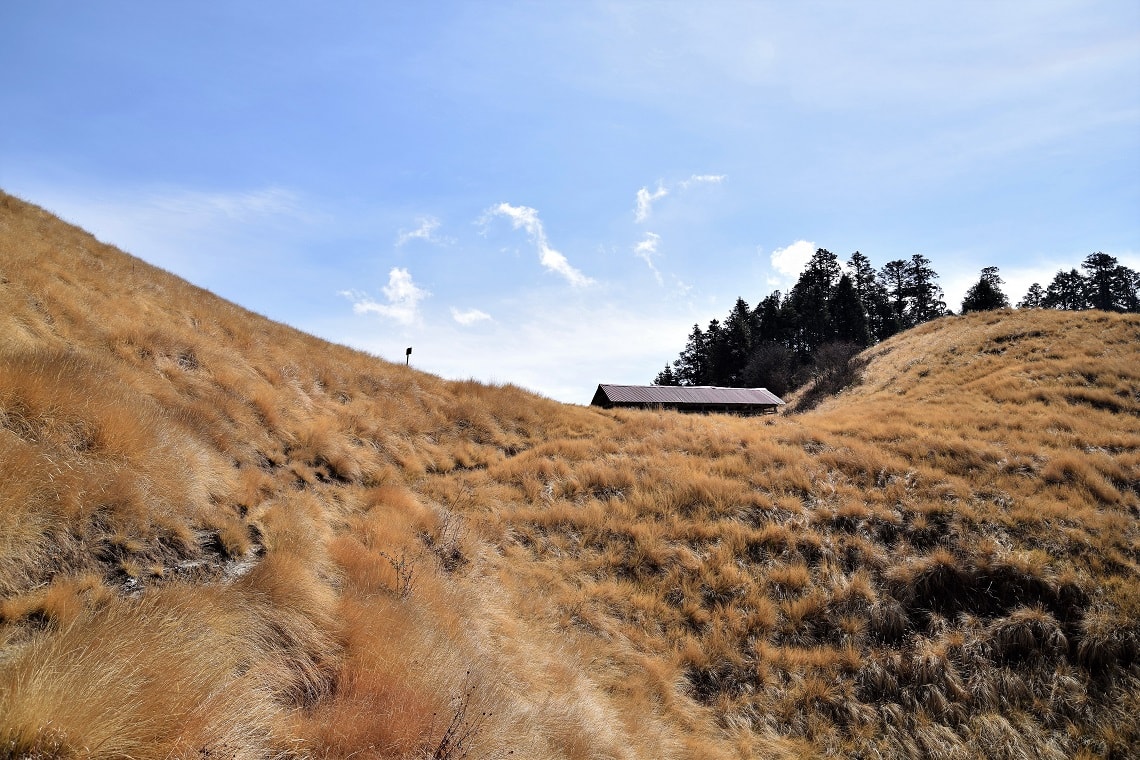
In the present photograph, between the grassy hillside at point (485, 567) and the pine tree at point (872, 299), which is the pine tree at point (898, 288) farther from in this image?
the grassy hillside at point (485, 567)

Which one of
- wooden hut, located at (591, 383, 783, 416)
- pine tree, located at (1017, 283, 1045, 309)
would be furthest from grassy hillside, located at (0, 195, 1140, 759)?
pine tree, located at (1017, 283, 1045, 309)

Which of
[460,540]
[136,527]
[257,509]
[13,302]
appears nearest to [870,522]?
[460,540]

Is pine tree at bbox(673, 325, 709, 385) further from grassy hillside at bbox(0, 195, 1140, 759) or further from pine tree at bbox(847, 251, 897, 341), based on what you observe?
grassy hillside at bbox(0, 195, 1140, 759)

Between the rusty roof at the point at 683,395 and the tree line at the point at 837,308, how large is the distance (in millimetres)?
23566

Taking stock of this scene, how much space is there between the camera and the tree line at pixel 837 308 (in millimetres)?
73425

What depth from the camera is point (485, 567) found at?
934cm

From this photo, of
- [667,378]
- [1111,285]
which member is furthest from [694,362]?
[1111,285]

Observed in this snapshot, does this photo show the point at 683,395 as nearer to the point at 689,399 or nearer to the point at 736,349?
the point at 689,399

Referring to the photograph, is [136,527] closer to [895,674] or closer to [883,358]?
[895,674]

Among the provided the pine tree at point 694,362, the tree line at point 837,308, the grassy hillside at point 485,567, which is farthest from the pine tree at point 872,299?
Answer: the grassy hillside at point 485,567

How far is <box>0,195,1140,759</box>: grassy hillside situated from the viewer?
12.8 feet

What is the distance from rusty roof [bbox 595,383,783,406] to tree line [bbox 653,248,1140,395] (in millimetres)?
23566

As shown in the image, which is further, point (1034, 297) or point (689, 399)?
point (1034, 297)

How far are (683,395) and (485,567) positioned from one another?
1408 inches
